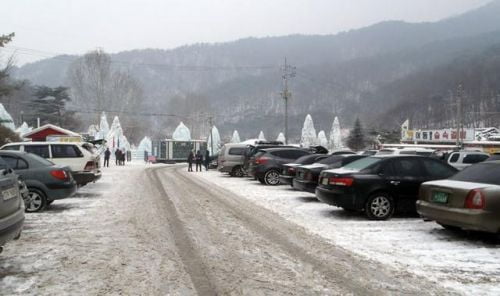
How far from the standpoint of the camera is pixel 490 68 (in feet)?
364

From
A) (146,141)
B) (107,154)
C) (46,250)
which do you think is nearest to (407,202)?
(46,250)

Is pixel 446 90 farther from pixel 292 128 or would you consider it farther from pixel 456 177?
pixel 456 177

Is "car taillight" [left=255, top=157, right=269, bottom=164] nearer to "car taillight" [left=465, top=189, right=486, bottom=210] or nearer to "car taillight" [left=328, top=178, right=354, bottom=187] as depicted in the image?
"car taillight" [left=328, top=178, right=354, bottom=187]

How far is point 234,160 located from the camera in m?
26.5

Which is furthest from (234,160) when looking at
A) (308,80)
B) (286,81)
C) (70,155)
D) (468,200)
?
(308,80)

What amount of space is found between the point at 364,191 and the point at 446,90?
10973 centimetres

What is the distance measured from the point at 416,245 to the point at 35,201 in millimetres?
8850

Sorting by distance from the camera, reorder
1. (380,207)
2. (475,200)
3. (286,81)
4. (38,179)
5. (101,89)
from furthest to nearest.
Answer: (101,89) < (286,81) < (38,179) < (380,207) < (475,200)

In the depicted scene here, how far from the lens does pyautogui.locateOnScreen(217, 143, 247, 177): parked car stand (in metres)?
26.4

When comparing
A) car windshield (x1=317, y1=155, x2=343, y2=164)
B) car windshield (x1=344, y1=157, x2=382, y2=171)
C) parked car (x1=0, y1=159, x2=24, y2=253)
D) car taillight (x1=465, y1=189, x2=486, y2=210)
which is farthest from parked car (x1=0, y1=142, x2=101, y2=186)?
car taillight (x1=465, y1=189, x2=486, y2=210)

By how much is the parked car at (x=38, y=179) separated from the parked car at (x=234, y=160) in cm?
1459

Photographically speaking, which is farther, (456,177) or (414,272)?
(456,177)

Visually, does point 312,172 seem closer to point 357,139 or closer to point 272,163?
point 272,163

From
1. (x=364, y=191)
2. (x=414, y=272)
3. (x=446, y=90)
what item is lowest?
(x=414, y=272)
